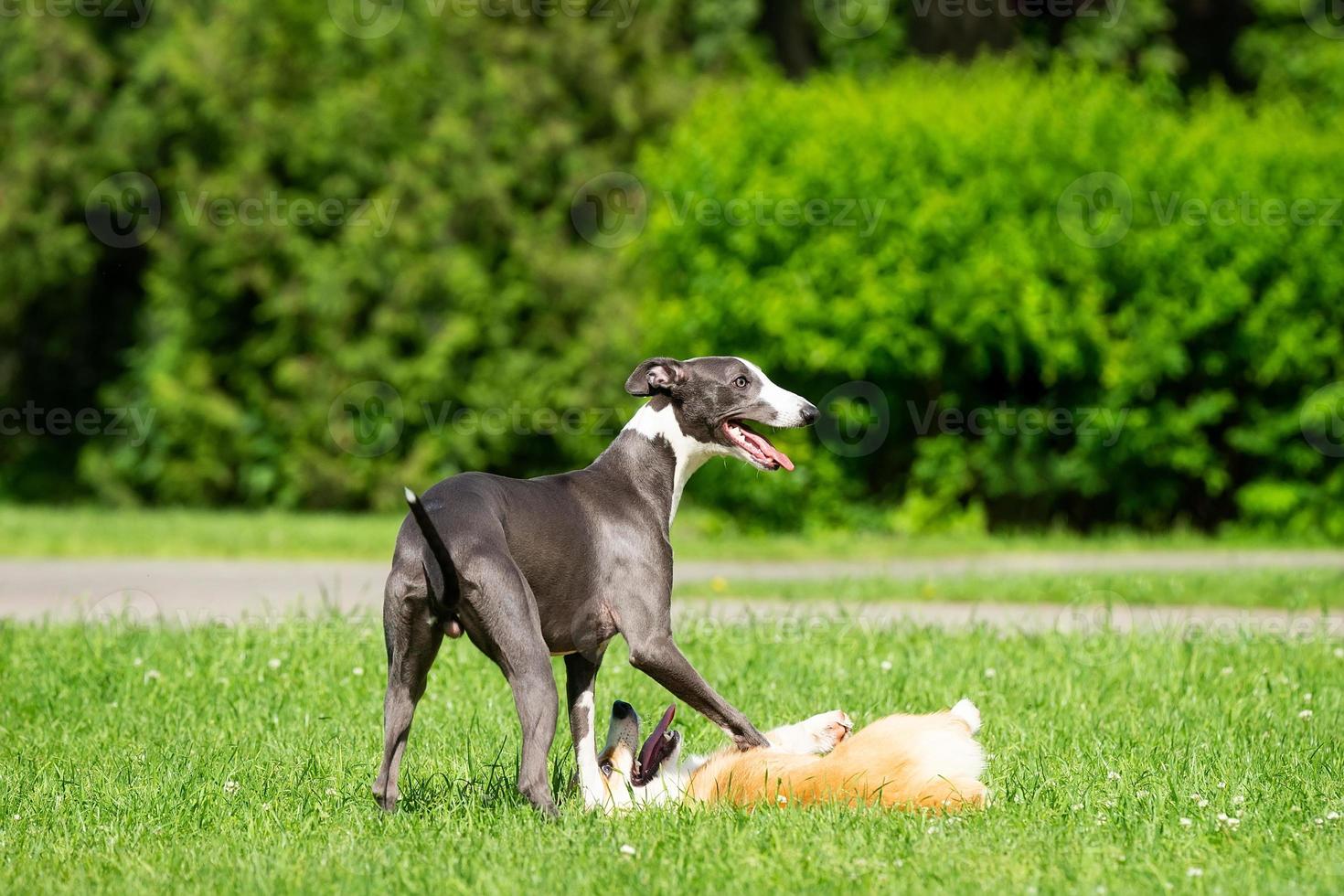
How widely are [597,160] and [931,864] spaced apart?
15.6 metres

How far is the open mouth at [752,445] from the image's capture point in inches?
198

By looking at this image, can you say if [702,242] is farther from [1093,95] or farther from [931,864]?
[931,864]

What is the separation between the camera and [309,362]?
59.9 feet

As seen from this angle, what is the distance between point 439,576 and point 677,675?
2.62 ft

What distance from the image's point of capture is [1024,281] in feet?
44.1

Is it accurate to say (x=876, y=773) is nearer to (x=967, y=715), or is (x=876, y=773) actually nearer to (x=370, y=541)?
(x=967, y=715)

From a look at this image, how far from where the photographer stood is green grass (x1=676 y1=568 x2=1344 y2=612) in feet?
33.6

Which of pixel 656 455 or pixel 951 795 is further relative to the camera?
pixel 656 455

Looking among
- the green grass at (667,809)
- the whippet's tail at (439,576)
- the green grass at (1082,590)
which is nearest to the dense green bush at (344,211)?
the green grass at (1082,590)

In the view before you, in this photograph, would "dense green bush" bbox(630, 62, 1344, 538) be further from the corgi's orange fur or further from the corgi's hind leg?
the corgi's hind leg

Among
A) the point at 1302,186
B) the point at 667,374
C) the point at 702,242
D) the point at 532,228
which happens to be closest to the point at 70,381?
the point at 532,228

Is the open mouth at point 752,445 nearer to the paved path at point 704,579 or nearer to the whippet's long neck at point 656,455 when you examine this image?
the whippet's long neck at point 656,455

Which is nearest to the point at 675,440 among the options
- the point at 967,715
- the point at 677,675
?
the point at 677,675

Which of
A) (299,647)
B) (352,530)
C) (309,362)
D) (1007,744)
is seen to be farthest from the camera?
(309,362)
